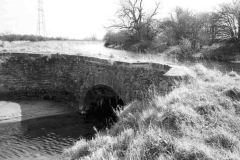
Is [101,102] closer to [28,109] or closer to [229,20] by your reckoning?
[28,109]

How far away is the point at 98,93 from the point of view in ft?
45.6

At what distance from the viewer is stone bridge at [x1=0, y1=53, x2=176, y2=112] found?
33.2 ft

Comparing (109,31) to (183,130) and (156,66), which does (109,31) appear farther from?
(183,130)

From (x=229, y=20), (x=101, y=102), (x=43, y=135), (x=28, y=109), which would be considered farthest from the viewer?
(x=229, y=20)

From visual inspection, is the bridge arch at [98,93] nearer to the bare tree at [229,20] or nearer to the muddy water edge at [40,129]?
the muddy water edge at [40,129]

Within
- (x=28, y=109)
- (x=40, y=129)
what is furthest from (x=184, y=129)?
(x=28, y=109)

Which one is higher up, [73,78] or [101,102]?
[73,78]

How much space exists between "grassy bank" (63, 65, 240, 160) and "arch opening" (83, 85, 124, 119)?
5.83 metres

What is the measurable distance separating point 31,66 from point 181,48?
40.9ft

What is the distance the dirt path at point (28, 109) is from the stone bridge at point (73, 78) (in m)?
0.68

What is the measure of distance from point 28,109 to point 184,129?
1050 cm

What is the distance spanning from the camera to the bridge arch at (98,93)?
464 inches

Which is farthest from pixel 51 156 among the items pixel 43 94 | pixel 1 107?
pixel 43 94

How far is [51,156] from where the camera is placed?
859 centimetres
